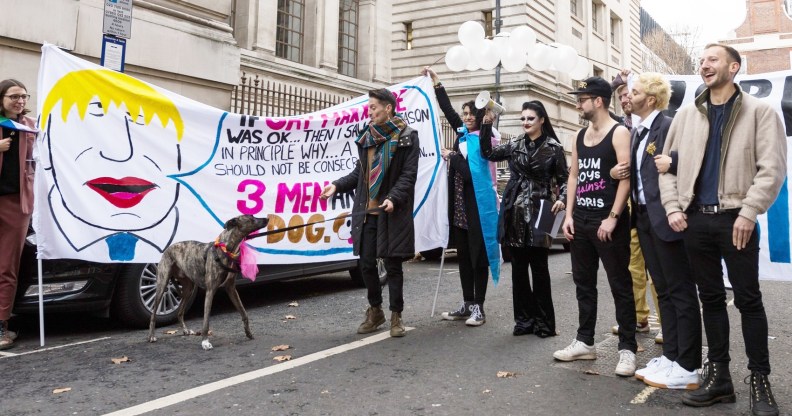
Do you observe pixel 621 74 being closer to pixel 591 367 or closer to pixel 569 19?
pixel 591 367

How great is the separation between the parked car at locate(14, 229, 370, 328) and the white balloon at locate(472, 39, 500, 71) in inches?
382

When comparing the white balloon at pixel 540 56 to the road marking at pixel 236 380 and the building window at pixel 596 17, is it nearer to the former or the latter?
the road marking at pixel 236 380

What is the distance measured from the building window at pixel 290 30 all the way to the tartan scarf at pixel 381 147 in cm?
1874

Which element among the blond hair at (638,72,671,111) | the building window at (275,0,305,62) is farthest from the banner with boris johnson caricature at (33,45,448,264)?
the building window at (275,0,305,62)

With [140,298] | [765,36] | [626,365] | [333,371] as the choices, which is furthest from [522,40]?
[765,36]

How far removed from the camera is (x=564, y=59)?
1509 centimetres

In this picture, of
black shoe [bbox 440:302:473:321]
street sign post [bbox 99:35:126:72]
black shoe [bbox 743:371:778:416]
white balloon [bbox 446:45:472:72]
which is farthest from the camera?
white balloon [bbox 446:45:472:72]

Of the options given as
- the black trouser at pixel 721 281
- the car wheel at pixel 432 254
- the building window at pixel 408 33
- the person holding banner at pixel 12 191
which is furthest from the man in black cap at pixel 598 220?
the building window at pixel 408 33

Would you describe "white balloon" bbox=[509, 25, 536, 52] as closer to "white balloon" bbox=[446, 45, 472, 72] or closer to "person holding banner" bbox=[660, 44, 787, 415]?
"white balloon" bbox=[446, 45, 472, 72]

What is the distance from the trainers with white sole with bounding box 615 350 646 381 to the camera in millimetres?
4340

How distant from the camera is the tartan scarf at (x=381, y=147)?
5578mm

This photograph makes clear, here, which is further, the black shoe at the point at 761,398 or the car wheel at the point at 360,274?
the car wheel at the point at 360,274

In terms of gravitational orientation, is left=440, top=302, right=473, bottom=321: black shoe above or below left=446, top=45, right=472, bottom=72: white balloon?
below

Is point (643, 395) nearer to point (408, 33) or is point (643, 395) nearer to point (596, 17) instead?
point (408, 33)
